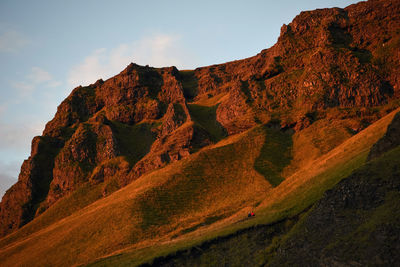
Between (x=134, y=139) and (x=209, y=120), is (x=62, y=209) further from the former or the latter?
(x=209, y=120)

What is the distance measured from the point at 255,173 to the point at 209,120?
257 ft

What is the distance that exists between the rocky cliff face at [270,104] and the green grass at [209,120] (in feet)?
9.25

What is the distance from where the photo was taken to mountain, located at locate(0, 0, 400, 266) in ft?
85.0

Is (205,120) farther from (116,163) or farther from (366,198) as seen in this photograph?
(366,198)

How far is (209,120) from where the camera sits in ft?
553

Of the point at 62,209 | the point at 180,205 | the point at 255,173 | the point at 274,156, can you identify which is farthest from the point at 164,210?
the point at 62,209

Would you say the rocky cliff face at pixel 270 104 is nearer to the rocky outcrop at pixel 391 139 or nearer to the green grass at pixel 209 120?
the green grass at pixel 209 120

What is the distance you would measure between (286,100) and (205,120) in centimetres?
5256

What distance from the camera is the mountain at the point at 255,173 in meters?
25.9

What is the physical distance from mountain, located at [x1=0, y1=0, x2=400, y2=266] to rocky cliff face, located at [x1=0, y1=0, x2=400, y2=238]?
23.6 inches

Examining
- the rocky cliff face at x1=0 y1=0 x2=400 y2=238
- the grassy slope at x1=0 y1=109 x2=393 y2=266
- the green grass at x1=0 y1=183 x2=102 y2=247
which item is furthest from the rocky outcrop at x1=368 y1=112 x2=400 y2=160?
the green grass at x1=0 y1=183 x2=102 y2=247

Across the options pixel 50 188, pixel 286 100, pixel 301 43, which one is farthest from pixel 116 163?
pixel 301 43

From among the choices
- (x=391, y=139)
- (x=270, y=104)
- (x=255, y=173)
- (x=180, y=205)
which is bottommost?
(x=255, y=173)

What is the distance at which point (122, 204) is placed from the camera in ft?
295
